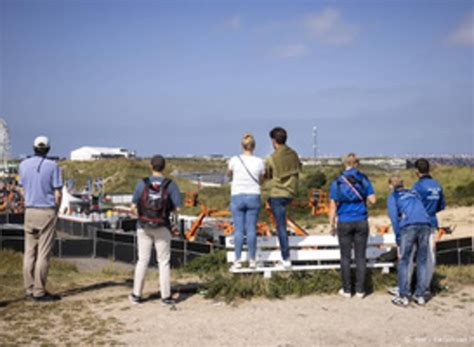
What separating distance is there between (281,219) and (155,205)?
5.40 ft

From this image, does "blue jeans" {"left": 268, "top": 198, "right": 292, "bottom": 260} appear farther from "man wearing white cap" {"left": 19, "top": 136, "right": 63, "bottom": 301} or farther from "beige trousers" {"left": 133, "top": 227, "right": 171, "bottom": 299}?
"man wearing white cap" {"left": 19, "top": 136, "right": 63, "bottom": 301}

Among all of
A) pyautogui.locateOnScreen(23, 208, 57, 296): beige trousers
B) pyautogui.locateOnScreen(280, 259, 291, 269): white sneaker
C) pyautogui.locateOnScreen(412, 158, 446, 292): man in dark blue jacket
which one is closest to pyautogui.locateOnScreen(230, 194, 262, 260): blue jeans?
pyautogui.locateOnScreen(280, 259, 291, 269): white sneaker

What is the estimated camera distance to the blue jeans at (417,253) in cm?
657

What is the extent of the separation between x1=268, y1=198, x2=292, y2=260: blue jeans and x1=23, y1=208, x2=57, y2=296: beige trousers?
2518 millimetres

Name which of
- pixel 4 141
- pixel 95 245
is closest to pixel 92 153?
pixel 4 141

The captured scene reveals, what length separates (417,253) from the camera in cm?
671

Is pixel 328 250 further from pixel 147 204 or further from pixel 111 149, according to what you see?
pixel 111 149

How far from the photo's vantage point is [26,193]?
6.50 metres

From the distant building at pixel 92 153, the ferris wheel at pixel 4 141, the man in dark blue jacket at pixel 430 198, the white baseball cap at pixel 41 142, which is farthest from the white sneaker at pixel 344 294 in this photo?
the distant building at pixel 92 153

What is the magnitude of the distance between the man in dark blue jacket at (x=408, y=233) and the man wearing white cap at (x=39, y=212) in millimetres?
3783

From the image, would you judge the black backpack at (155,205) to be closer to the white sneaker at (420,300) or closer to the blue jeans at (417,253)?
the blue jeans at (417,253)

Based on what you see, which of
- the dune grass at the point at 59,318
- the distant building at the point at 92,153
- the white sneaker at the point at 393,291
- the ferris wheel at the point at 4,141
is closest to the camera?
the dune grass at the point at 59,318

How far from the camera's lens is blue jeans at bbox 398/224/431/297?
6.57 m

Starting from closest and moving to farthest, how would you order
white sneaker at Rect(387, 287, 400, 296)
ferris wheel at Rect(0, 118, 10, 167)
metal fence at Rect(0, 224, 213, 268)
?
white sneaker at Rect(387, 287, 400, 296) → metal fence at Rect(0, 224, 213, 268) → ferris wheel at Rect(0, 118, 10, 167)
